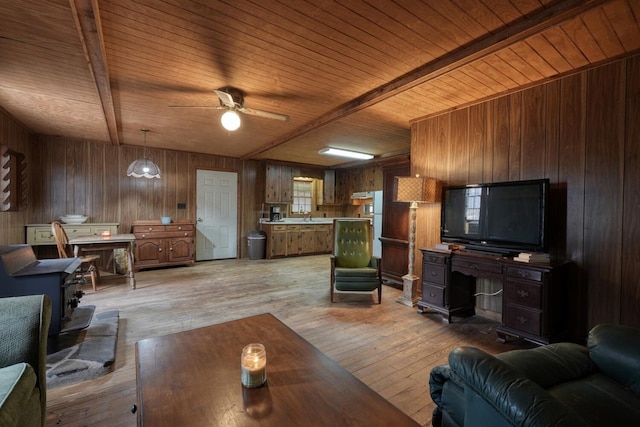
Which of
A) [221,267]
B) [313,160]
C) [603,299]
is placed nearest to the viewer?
[603,299]

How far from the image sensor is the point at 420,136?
3.91m

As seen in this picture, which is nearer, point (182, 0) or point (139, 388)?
point (139, 388)

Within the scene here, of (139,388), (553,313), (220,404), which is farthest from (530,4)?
(139,388)

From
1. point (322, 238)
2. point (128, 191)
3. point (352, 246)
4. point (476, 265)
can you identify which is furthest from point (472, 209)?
point (128, 191)

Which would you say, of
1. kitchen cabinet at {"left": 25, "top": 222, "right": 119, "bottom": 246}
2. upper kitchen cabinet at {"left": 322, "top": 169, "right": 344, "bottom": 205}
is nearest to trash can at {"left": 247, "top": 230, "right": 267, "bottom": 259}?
upper kitchen cabinet at {"left": 322, "top": 169, "right": 344, "bottom": 205}

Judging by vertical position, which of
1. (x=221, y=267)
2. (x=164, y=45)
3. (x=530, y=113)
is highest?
(x=164, y=45)

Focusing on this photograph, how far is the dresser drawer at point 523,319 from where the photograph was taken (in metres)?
2.43

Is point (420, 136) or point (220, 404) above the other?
point (420, 136)

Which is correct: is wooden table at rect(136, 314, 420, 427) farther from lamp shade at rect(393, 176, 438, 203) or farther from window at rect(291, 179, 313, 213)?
window at rect(291, 179, 313, 213)

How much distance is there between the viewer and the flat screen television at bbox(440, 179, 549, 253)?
2600 millimetres

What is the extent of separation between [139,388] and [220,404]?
0.39m

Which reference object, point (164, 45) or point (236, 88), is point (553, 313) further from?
point (164, 45)

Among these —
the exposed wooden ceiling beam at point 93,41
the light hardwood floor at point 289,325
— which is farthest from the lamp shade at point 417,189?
the exposed wooden ceiling beam at point 93,41

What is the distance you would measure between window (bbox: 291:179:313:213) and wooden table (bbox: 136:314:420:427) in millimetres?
6511
